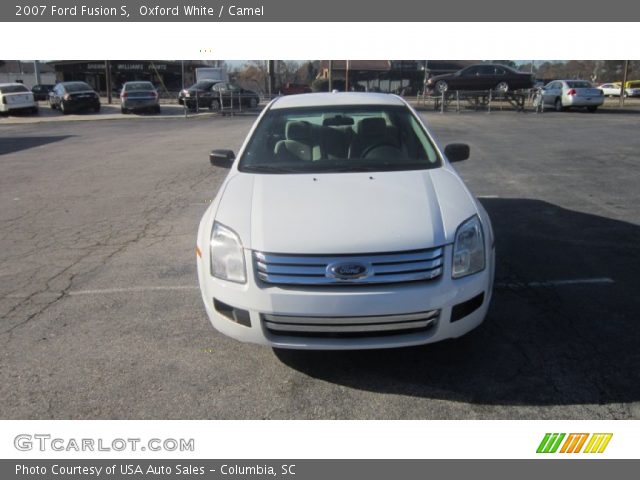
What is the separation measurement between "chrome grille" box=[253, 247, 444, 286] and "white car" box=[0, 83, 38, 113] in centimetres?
3190

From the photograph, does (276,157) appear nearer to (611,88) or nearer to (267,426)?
(267,426)

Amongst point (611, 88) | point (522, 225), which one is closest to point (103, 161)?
point (522, 225)

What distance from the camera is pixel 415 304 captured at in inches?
117

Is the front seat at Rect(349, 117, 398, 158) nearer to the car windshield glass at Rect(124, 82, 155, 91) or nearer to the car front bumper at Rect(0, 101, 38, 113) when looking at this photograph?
the car windshield glass at Rect(124, 82, 155, 91)

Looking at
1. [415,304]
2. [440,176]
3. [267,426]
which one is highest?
[440,176]

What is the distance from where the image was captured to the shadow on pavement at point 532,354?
10.2 feet

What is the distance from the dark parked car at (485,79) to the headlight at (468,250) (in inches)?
1032

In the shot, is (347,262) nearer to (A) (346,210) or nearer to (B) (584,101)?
(A) (346,210)

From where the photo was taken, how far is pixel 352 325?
299 centimetres

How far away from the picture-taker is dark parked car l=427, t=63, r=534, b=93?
27844 mm

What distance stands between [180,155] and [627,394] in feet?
38.3

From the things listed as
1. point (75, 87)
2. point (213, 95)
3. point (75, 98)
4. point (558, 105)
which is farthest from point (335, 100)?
point (75, 87)

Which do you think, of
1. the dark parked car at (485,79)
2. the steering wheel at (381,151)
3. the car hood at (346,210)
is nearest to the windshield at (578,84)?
the dark parked car at (485,79)

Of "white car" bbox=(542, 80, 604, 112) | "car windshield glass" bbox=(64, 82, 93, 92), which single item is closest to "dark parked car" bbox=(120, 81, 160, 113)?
"car windshield glass" bbox=(64, 82, 93, 92)
